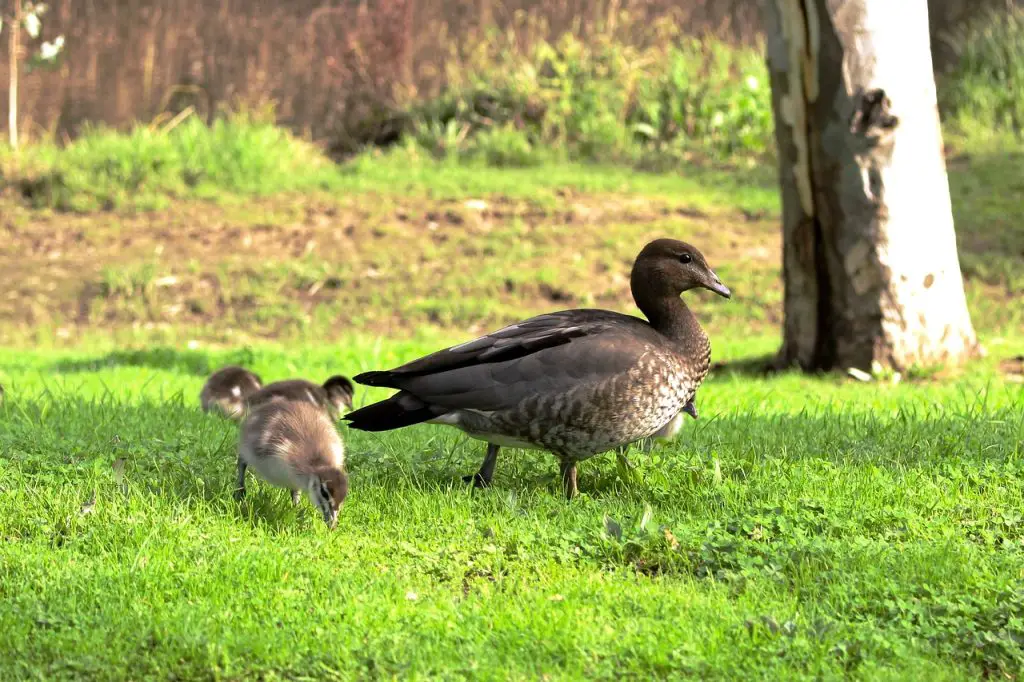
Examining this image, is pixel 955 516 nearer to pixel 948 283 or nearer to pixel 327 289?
pixel 948 283

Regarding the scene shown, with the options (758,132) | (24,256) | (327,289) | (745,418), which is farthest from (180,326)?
(758,132)

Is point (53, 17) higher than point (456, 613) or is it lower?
higher

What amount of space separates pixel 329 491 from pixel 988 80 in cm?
1357

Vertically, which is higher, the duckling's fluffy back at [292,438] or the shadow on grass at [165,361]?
the duckling's fluffy back at [292,438]

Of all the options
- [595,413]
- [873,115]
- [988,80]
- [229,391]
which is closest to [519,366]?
[595,413]

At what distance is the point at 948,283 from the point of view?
9.36 metres

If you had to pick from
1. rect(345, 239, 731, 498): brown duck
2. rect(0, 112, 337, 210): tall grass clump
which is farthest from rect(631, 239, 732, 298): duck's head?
rect(0, 112, 337, 210): tall grass clump

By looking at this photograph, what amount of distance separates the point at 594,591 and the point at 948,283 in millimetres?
5724

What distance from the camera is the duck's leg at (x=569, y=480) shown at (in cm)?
585

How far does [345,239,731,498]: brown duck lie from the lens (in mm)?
5582

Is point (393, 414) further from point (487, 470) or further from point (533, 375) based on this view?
point (533, 375)

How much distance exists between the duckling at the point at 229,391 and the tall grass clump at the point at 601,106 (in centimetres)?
813

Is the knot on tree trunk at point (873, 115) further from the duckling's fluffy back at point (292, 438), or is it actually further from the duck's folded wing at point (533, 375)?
the duckling's fluffy back at point (292, 438)

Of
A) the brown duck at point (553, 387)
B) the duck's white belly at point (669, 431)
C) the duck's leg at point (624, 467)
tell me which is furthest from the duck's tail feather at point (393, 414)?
the duck's white belly at point (669, 431)
